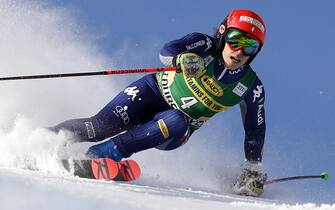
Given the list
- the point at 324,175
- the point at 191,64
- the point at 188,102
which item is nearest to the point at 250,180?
the point at 324,175

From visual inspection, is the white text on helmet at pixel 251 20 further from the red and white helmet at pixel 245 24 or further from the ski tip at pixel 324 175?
the ski tip at pixel 324 175

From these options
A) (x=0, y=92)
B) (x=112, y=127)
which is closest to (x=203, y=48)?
(x=112, y=127)

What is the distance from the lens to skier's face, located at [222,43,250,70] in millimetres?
5270

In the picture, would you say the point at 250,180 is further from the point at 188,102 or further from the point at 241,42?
the point at 241,42

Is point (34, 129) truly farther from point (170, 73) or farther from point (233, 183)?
point (233, 183)

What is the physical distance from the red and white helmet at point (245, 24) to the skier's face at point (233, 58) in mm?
94

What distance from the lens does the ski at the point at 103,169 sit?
424 centimetres

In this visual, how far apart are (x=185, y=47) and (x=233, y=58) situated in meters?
0.43

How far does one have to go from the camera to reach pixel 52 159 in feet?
14.4

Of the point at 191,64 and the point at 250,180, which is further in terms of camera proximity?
the point at 250,180

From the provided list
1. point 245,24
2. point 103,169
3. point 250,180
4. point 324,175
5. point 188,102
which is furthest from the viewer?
point 324,175

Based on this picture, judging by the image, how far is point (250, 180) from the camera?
579 centimetres

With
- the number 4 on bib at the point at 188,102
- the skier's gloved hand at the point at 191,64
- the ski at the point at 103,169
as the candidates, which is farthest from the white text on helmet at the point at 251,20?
the ski at the point at 103,169

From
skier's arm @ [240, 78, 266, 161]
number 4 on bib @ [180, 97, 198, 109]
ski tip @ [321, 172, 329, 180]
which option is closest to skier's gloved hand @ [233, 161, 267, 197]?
skier's arm @ [240, 78, 266, 161]
